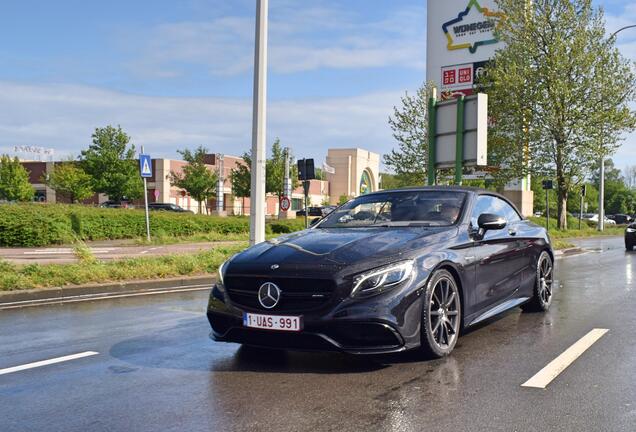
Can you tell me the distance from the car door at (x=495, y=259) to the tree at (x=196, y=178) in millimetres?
51801

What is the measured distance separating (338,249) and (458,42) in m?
62.1

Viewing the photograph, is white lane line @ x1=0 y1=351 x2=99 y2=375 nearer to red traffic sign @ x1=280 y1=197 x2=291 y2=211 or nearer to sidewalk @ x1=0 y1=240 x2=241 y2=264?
sidewalk @ x1=0 y1=240 x2=241 y2=264

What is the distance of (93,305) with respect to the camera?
8773 mm

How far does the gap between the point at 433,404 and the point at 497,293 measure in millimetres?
2493

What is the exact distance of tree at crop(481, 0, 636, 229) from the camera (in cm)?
3059

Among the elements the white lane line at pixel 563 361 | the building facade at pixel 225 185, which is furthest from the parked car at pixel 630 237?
the building facade at pixel 225 185

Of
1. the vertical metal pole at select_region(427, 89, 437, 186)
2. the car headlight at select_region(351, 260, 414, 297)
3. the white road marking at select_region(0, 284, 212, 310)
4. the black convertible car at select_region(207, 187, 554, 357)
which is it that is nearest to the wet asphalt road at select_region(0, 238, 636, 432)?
the black convertible car at select_region(207, 187, 554, 357)

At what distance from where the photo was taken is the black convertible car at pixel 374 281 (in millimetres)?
4590

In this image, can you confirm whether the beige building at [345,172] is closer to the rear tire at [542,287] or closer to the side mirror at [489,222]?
the rear tire at [542,287]

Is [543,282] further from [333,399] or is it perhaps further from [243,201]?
[243,201]

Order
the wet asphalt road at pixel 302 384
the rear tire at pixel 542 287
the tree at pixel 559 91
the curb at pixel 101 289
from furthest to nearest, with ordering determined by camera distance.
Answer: the tree at pixel 559 91, the curb at pixel 101 289, the rear tire at pixel 542 287, the wet asphalt road at pixel 302 384

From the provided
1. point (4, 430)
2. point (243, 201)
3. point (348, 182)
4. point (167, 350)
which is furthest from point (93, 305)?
point (348, 182)

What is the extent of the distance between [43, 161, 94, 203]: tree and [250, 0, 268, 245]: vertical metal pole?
41106 mm

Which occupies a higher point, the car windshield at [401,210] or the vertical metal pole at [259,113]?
the vertical metal pole at [259,113]
